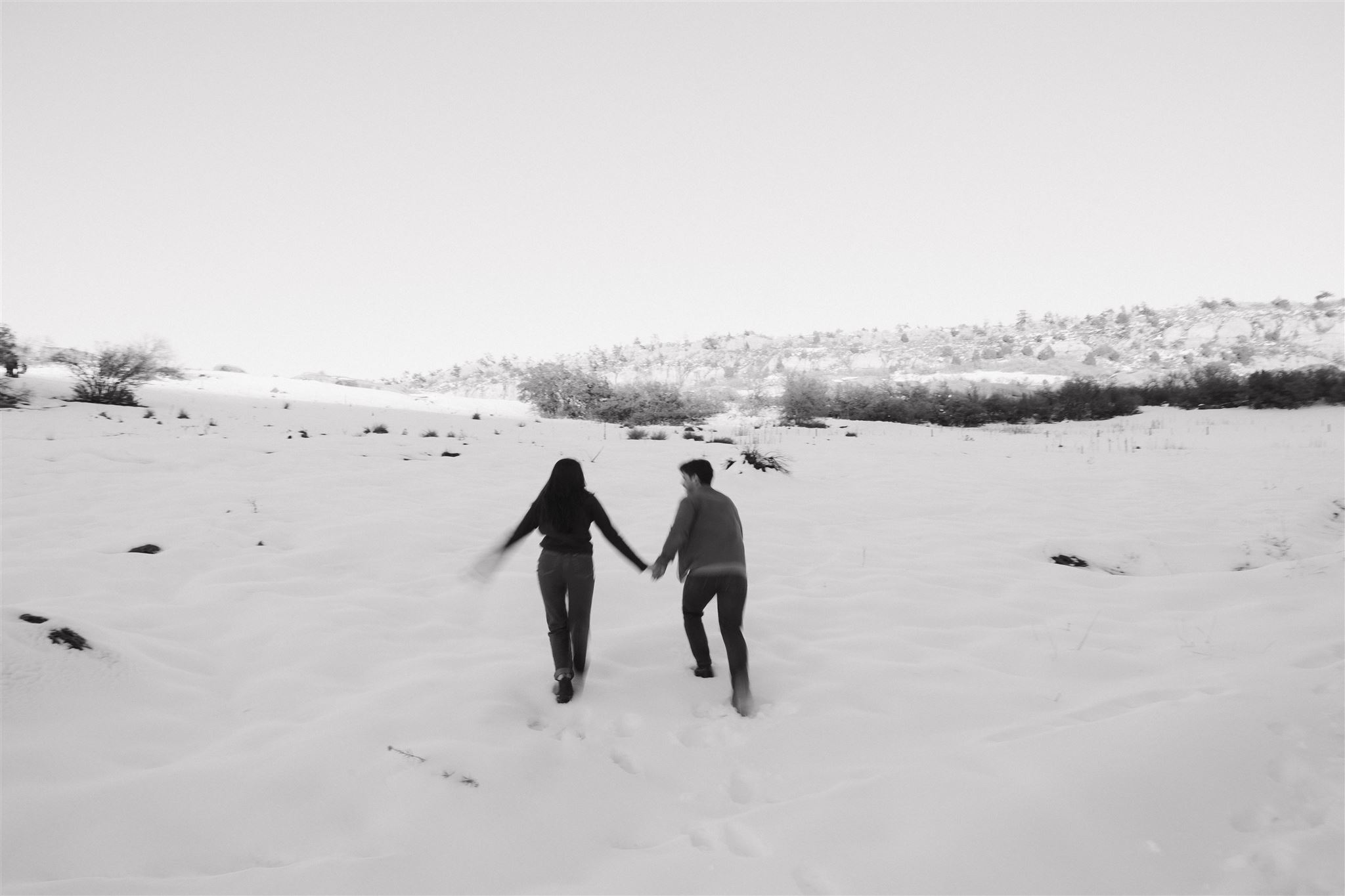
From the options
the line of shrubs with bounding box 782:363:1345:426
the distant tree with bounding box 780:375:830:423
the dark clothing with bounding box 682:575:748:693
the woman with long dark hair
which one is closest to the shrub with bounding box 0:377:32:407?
the woman with long dark hair

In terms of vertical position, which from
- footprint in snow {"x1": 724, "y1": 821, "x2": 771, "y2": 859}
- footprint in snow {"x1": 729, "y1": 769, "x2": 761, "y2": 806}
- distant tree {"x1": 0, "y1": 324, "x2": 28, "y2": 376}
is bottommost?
footprint in snow {"x1": 729, "y1": 769, "x2": 761, "y2": 806}

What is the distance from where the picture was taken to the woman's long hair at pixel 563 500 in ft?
13.4

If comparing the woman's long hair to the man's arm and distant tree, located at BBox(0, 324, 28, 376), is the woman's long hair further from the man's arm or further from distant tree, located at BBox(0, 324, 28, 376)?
distant tree, located at BBox(0, 324, 28, 376)

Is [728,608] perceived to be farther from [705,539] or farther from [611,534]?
[611,534]

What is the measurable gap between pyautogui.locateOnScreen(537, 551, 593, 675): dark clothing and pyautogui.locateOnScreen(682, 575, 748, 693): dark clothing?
615 mm

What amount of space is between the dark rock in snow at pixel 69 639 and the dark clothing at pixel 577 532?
233cm

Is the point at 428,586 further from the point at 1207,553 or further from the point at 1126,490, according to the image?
the point at 1126,490

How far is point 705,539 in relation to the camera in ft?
13.5

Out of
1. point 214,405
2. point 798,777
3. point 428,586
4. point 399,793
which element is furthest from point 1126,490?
point 214,405

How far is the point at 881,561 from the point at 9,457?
433 inches

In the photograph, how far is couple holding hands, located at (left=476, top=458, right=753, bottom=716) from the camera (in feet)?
13.2

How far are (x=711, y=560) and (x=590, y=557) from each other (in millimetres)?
731

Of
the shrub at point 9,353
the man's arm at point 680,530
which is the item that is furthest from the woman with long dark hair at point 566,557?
the shrub at point 9,353

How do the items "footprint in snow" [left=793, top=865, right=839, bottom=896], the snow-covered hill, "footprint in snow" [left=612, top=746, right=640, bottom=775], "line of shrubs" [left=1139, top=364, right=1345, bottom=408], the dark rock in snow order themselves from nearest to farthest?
1. "footprint in snow" [left=793, top=865, right=839, bottom=896]
2. "footprint in snow" [left=612, top=746, right=640, bottom=775]
3. the dark rock in snow
4. "line of shrubs" [left=1139, top=364, right=1345, bottom=408]
5. the snow-covered hill
